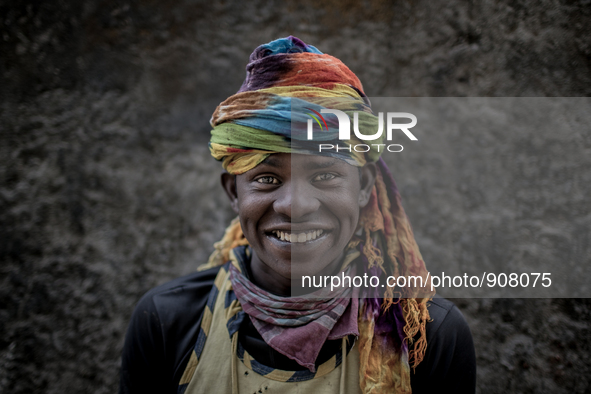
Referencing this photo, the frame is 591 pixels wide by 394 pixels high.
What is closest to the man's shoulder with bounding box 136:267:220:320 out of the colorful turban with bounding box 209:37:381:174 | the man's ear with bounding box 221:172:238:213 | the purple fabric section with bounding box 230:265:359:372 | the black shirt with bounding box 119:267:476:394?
the black shirt with bounding box 119:267:476:394

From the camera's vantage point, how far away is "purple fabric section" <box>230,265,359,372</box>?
1.25 metres

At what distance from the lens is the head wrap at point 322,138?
1.25 metres

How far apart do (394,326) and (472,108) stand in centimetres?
170

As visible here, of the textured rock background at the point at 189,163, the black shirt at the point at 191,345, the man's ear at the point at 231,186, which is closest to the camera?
the black shirt at the point at 191,345

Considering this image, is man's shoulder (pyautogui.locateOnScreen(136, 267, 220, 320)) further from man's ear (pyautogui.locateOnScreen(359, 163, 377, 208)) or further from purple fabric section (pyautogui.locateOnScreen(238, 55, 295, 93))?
purple fabric section (pyautogui.locateOnScreen(238, 55, 295, 93))

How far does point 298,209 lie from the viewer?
1222mm

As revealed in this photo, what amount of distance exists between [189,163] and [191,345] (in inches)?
53.8

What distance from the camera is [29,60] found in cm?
238

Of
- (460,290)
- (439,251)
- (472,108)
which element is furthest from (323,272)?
(472,108)

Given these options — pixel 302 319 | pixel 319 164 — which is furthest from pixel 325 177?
pixel 302 319

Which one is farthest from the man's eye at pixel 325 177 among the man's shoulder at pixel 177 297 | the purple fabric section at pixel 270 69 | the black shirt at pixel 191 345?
the man's shoulder at pixel 177 297

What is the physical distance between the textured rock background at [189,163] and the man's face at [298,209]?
1.16m

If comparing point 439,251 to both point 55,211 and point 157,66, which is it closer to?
point 157,66

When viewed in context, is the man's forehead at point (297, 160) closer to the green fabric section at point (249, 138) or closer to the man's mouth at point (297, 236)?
the green fabric section at point (249, 138)
